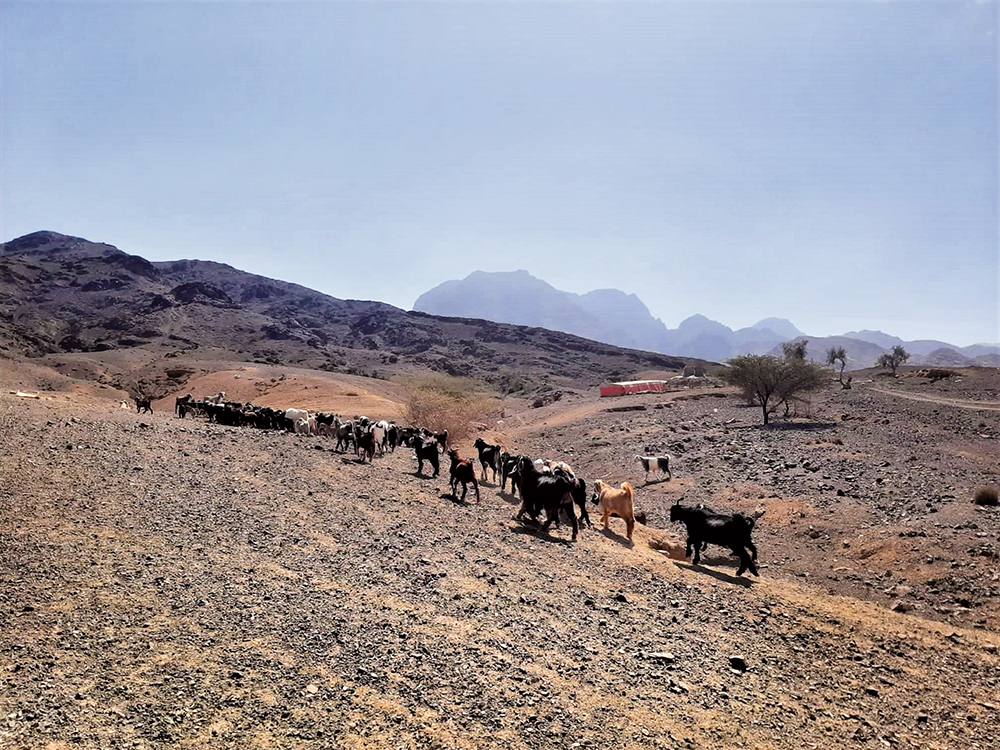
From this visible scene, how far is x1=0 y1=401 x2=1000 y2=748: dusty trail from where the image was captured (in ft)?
17.6

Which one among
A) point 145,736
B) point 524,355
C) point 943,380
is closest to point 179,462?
point 145,736

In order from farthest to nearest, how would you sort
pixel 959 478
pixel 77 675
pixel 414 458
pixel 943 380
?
pixel 943 380 < pixel 414 458 < pixel 959 478 < pixel 77 675

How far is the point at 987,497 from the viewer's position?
53.1ft

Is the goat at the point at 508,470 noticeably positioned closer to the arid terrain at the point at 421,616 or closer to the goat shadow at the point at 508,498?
the goat shadow at the point at 508,498

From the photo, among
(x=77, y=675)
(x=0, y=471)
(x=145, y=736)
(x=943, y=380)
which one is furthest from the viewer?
(x=943, y=380)

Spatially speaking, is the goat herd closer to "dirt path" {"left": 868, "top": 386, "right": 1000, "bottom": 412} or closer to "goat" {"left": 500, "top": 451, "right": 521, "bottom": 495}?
"goat" {"left": 500, "top": 451, "right": 521, "bottom": 495}

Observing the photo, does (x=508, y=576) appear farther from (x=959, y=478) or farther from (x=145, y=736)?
(x=959, y=478)

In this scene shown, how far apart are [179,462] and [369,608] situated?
28.5ft

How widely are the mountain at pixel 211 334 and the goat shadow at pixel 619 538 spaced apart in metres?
58.1

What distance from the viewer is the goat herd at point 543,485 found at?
1134cm

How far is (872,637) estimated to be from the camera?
8.67m

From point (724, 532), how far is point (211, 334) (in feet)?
380

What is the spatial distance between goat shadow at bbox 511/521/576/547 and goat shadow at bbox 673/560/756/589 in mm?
2348

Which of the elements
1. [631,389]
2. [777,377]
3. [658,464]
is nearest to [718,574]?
[658,464]
